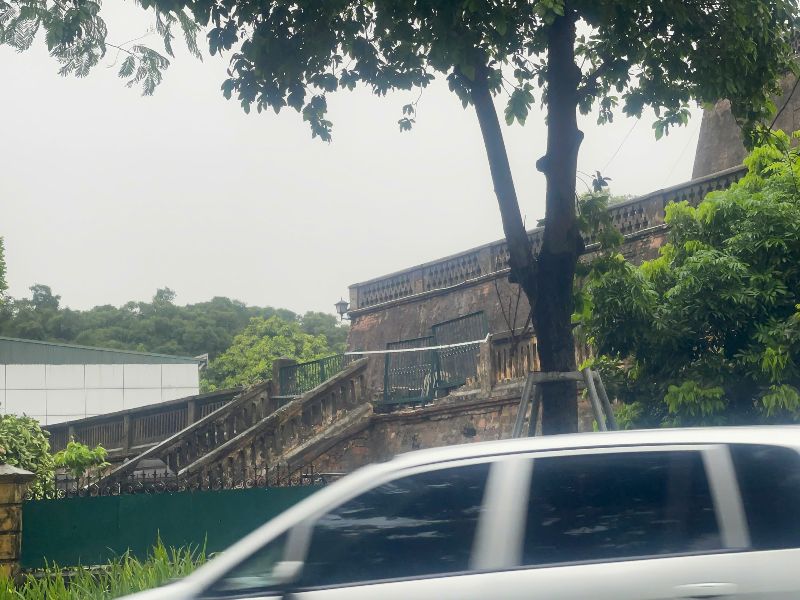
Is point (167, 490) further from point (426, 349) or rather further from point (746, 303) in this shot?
point (426, 349)

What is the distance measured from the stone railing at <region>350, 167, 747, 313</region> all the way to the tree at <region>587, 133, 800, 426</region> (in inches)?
154

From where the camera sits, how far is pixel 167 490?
1612 cm

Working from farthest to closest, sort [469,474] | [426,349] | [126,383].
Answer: [126,383] → [426,349] → [469,474]

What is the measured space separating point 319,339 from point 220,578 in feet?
264

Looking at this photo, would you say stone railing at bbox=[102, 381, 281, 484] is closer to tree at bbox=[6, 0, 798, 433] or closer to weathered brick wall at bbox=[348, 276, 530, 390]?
weathered brick wall at bbox=[348, 276, 530, 390]

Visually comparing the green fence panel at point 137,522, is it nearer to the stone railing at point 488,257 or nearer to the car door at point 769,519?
the stone railing at point 488,257

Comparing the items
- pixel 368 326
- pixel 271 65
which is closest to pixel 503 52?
pixel 271 65

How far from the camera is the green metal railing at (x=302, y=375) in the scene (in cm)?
2933

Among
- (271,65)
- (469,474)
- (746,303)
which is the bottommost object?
(469,474)

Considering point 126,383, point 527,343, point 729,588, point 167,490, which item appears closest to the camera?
point 729,588

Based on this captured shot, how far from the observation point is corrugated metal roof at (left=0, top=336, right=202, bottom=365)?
49.5 metres

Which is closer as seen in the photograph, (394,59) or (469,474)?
(469,474)

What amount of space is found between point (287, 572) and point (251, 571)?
0.18 m

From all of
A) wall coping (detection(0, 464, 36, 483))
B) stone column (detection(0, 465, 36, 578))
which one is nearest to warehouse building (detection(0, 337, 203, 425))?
stone column (detection(0, 465, 36, 578))
